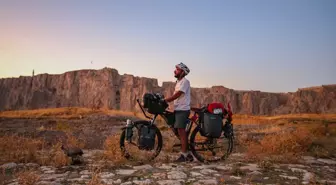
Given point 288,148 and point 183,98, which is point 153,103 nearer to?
point 183,98

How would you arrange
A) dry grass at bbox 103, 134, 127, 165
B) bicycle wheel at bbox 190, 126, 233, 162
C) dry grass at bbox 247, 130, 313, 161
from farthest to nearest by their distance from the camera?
dry grass at bbox 247, 130, 313, 161 → bicycle wheel at bbox 190, 126, 233, 162 → dry grass at bbox 103, 134, 127, 165

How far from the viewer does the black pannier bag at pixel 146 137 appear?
25.0ft

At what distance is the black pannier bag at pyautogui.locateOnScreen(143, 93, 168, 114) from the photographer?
7602 millimetres

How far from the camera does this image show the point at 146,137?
7.66 m

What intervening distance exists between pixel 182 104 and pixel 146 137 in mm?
1150

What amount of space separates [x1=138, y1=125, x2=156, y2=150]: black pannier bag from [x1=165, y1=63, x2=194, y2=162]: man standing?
0.62m

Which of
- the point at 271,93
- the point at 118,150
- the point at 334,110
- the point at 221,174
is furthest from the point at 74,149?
the point at 271,93

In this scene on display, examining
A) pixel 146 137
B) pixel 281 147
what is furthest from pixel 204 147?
pixel 281 147

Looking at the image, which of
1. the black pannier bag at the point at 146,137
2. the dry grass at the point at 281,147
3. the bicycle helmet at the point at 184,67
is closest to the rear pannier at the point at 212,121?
the bicycle helmet at the point at 184,67

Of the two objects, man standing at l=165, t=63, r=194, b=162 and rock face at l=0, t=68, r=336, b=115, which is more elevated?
rock face at l=0, t=68, r=336, b=115

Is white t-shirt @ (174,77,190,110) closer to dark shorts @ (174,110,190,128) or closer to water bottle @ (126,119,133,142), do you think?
dark shorts @ (174,110,190,128)

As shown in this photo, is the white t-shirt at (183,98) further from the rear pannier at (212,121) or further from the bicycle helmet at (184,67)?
the rear pannier at (212,121)

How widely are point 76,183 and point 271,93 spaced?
117528 mm

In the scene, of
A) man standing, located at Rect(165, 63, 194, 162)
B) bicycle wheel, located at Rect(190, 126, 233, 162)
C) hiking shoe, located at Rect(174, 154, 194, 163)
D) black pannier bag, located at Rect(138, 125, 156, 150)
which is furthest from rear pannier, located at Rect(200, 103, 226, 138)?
black pannier bag, located at Rect(138, 125, 156, 150)
